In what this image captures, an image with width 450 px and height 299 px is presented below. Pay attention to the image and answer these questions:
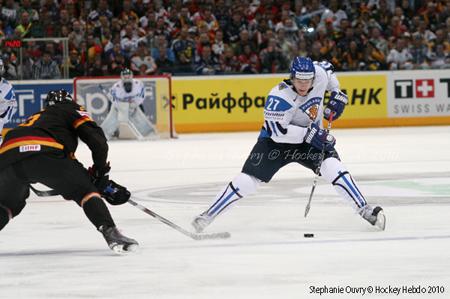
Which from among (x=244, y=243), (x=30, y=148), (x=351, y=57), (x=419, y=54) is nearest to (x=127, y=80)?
(x=351, y=57)

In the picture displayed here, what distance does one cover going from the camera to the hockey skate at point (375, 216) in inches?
241

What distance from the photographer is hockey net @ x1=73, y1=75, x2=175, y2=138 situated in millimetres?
15648

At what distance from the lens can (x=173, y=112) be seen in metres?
16.4

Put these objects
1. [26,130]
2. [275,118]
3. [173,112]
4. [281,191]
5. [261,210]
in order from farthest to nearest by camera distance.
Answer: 1. [173,112]
2. [281,191]
3. [261,210]
4. [275,118]
5. [26,130]

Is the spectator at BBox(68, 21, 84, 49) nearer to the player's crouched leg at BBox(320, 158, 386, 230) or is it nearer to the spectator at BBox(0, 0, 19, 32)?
the spectator at BBox(0, 0, 19, 32)

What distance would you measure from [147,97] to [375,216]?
32.7ft

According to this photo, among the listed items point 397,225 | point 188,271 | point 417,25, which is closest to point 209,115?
Answer: point 417,25

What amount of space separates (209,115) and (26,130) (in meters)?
11.1

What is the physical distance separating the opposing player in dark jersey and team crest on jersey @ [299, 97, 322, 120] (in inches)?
58.7

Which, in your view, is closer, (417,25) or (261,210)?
(261,210)

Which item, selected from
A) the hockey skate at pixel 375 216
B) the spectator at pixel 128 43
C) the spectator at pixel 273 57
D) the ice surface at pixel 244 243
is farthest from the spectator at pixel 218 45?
the hockey skate at pixel 375 216

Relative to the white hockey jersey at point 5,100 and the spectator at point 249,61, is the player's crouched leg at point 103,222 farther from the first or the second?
the spectator at point 249,61

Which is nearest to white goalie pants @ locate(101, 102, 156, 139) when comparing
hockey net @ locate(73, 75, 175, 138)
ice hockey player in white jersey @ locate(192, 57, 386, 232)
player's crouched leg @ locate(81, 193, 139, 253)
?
hockey net @ locate(73, 75, 175, 138)

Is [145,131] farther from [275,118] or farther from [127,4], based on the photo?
[275,118]
